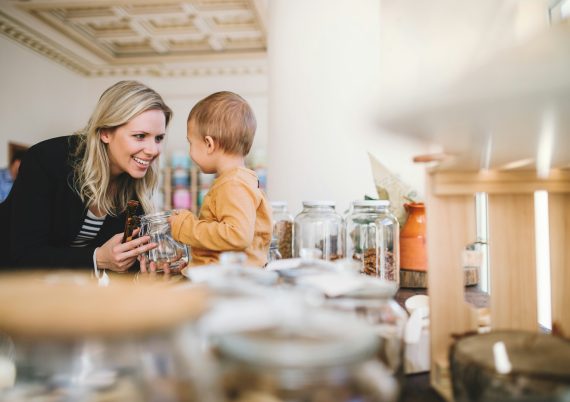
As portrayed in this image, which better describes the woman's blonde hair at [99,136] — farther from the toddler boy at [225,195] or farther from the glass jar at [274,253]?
the glass jar at [274,253]

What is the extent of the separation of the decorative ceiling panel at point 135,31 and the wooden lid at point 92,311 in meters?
5.08

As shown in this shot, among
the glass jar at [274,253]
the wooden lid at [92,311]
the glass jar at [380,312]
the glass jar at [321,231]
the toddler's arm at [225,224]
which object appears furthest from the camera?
the glass jar at [274,253]

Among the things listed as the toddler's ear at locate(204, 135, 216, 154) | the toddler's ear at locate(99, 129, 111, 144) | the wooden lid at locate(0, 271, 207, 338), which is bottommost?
the wooden lid at locate(0, 271, 207, 338)

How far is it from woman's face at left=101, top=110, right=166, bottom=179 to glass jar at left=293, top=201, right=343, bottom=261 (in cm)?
60

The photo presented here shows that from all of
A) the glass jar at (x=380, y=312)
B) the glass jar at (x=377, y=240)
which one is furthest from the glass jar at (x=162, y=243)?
the glass jar at (x=380, y=312)

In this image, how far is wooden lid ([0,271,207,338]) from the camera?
34 centimetres

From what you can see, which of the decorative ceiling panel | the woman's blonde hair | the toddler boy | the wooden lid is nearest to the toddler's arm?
the toddler boy

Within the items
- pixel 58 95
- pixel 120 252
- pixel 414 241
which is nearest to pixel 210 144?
pixel 120 252

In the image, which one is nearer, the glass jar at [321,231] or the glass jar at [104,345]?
the glass jar at [104,345]

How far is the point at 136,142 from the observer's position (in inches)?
62.3

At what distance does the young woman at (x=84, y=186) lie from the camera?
4.77ft

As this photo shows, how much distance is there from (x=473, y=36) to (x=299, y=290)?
2.42 meters

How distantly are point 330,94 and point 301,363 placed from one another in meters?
1.81

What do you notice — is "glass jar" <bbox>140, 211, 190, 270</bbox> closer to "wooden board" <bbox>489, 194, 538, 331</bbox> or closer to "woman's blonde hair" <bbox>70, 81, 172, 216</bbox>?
"woman's blonde hair" <bbox>70, 81, 172, 216</bbox>
